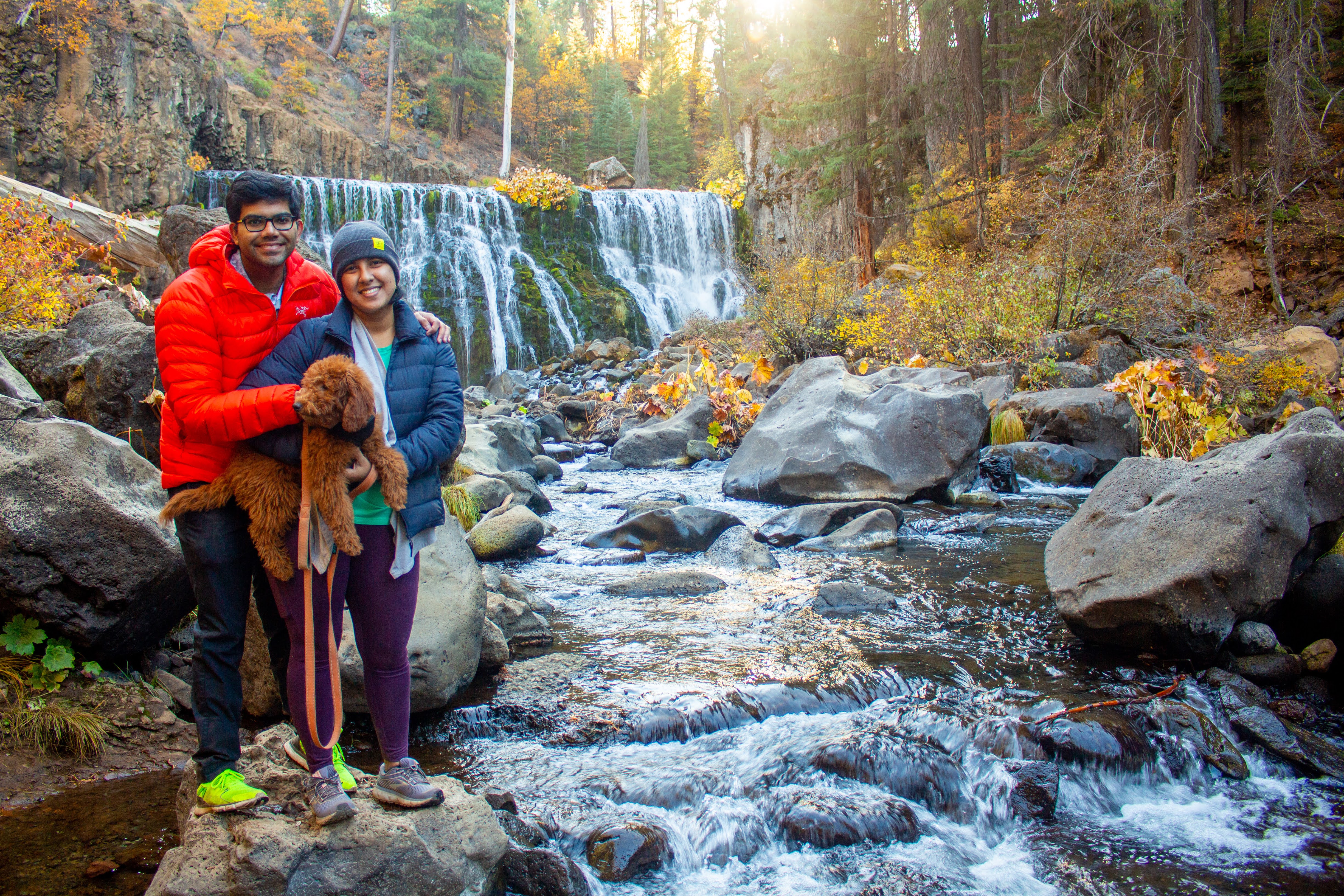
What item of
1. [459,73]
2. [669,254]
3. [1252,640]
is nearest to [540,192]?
[669,254]

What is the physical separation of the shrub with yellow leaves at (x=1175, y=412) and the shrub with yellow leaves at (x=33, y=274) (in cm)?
950

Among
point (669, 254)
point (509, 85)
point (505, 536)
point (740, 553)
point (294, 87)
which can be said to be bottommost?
point (740, 553)

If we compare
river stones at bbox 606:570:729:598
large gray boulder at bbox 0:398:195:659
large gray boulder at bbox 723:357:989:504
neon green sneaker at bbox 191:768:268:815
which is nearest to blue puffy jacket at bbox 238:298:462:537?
neon green sneaker at bbox 191:768:268:815

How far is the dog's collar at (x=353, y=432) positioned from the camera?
83.0 inches

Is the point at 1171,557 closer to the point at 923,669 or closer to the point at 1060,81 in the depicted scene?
the point at 923,669

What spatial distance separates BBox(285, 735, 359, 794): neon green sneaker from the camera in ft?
7.48

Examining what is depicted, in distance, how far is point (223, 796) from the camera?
213 cm

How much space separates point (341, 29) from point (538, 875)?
135ft

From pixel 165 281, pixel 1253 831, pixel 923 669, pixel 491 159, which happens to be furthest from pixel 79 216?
pixel 491 159

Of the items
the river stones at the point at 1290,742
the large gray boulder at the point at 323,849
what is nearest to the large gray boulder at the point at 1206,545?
the river stones at the point at 1290,742

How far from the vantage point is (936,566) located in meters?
6.06

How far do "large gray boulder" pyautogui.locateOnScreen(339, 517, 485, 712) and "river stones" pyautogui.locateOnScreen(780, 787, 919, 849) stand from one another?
1.64 metres

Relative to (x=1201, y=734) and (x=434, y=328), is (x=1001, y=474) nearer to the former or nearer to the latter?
(x=1201, y=734)

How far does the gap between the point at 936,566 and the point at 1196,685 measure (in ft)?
7.39
